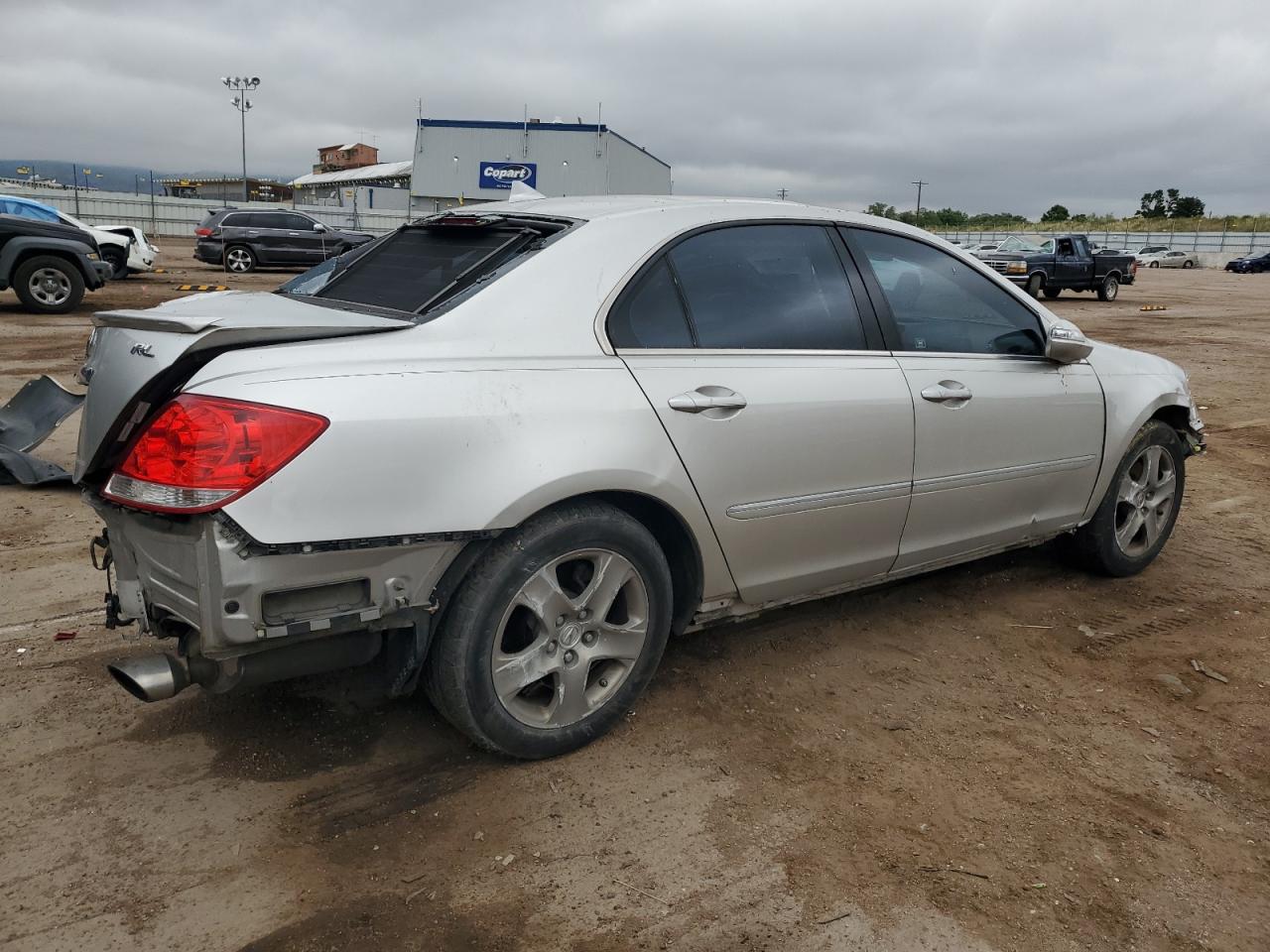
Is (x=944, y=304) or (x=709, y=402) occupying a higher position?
(x=944, y=304)

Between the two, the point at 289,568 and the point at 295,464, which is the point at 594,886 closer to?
the point at 289,568

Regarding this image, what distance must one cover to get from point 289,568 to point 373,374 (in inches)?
20.2

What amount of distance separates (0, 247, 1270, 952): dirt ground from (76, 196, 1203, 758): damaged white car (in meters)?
0.33

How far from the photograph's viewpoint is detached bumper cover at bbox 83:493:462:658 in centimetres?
233

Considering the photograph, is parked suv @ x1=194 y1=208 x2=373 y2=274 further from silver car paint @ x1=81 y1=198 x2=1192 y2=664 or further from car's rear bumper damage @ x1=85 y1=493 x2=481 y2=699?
car's rear bumper damage @ x1=85 y1=493 x2=481 y2=699

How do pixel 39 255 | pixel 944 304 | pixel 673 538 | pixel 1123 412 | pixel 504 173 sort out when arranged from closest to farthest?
pixel 673 538 < pixel 944 304 < pixel 1123 412 < pixel 39 255 < pixel 504 173

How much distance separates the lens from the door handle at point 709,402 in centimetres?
297

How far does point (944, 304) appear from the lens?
394 centimetres

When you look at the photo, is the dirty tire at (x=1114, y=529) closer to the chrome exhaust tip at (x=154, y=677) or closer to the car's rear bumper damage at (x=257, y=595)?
the car's rear bumper damage at (x=257, y=595)

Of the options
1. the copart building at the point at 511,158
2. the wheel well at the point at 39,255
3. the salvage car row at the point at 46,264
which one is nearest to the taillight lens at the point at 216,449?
the salvage car row at the point at 46,264

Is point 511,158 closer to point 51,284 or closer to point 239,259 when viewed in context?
point 239,259

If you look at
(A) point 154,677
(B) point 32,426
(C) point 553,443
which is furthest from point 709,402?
(B) point 32,426

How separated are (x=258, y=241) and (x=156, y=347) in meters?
22.8

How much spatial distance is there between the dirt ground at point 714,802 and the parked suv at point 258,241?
827 inches
